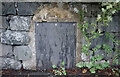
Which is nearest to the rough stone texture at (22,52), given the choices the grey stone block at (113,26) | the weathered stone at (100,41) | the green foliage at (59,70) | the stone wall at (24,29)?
the stone wall at (24,29)

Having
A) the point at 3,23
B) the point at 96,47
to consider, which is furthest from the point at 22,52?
the point at 96,47

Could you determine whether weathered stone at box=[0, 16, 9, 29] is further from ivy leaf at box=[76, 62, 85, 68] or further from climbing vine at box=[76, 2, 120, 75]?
ivy leaf at box=[76, 62, 85, 68]

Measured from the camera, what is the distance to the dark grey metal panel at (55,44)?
2439 millimetres

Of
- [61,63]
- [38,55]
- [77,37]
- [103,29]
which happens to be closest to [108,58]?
[103,29]

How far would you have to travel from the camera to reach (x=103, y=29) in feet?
8.04

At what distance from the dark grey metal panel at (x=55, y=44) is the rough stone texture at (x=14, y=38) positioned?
0.22m

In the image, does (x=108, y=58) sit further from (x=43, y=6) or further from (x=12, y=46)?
(x=12, y=46)

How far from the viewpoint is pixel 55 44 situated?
2.49 m

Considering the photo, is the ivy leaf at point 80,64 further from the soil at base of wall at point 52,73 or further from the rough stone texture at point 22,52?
the rough stone texture at point 22,52

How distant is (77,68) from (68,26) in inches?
32.9

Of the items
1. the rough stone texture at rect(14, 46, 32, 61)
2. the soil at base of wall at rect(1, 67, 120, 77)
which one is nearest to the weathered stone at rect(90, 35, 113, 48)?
the soil at base of wall at rect(1, 67, 120, 77)

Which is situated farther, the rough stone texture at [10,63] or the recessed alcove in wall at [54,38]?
the rough stone texture at [10,63]

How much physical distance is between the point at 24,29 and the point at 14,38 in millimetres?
248

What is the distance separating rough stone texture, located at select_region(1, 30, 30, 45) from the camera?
2414mm
